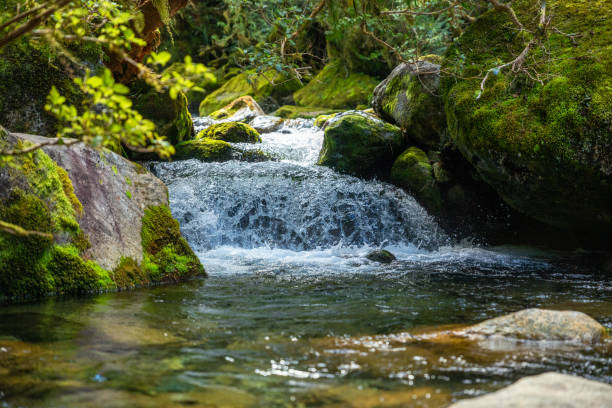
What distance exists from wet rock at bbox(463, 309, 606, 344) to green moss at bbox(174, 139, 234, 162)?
960 centimetres

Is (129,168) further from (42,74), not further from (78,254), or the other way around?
(42,74)

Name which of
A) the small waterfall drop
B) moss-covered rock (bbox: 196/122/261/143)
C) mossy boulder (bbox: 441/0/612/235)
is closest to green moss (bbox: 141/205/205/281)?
the small waterfall drop

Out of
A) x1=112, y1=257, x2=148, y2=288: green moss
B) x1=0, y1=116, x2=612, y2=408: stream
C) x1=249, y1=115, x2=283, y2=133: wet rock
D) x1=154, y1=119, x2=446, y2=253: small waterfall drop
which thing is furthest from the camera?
x1=249, y1=115, x2=283, y2=133: wet rock

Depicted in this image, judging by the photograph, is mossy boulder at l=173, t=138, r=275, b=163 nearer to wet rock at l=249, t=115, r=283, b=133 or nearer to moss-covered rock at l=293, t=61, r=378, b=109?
wet rock at l=249, t=115, r=283, b=133

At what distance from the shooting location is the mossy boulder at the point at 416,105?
1087cm

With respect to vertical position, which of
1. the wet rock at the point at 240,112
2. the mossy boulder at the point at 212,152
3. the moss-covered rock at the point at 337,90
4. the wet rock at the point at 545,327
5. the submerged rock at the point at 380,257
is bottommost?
the submerged rock at the point at 380,257

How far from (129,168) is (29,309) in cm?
277

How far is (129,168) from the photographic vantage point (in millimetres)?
6910

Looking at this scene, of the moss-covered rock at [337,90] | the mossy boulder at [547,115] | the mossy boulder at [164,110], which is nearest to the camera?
the mossy boulder at [547,115]

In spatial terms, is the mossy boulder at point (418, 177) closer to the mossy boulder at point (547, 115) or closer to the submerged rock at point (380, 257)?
the mossy boulder at point (547, 115)

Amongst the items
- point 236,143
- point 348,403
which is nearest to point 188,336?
point 348,403

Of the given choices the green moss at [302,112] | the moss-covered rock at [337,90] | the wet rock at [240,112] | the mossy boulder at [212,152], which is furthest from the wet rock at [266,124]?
the mossy boulder at [212,152]

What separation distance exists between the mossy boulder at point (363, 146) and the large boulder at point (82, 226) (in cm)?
571

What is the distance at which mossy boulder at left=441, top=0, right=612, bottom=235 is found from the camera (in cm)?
675
